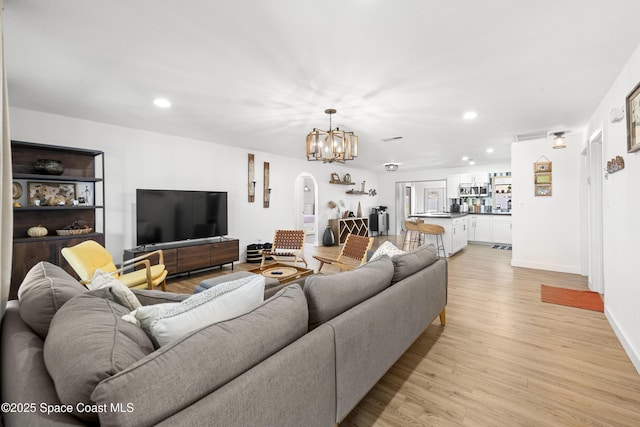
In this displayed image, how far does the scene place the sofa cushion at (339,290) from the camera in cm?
142

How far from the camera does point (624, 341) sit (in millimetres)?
2385

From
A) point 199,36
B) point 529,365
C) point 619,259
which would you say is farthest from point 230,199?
point 619,259

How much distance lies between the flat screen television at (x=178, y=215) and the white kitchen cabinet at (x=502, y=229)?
7221 mm

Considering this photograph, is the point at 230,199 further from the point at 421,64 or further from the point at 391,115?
Result: the point at 421,64

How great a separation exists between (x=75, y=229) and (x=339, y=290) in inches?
157

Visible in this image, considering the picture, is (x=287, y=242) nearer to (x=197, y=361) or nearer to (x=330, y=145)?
(x=330, y=145)

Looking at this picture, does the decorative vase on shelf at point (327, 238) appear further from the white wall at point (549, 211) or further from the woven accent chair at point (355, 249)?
the white wall at point (549, 211)

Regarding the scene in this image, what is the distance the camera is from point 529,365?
7.11 ft

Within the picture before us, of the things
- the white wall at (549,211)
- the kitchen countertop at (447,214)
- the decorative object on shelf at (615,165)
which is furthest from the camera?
the kitchen countertop at (447,214)

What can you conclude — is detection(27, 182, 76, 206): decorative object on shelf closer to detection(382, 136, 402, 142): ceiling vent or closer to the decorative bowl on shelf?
the decorative bowl on shelf

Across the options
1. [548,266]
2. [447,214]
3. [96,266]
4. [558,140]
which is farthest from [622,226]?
[96,266]

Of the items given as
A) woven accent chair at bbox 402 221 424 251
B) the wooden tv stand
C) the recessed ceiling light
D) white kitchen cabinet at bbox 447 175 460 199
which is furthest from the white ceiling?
white kitchen cabinet at bbox 447 175 460 199

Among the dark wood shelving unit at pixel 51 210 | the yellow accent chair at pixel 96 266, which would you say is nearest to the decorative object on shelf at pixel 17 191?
the dark wood shelving unit at pixel 51 210

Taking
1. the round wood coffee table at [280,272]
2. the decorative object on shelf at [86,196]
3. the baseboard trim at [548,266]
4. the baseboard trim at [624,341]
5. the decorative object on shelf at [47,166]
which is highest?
the decorative object on shelf at [47,166]
